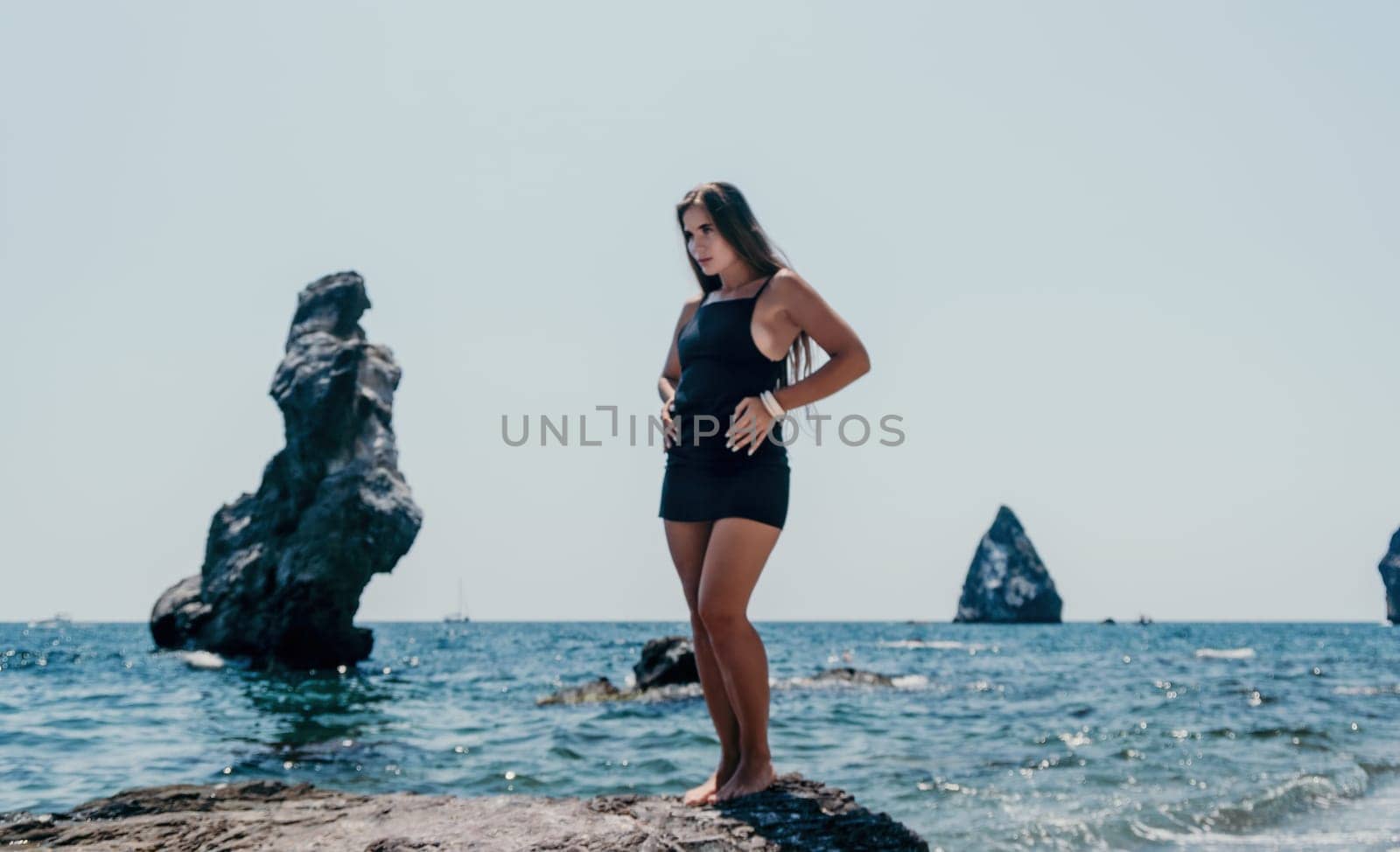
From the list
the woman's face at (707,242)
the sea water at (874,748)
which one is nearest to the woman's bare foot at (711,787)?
the woman's face at (707,242)

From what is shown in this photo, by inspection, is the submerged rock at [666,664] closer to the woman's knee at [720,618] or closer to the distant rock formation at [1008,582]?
the woman's knee at [720,618]

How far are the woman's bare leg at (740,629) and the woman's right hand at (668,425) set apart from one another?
1.51 ft

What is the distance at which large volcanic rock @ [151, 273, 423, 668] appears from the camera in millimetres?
33156

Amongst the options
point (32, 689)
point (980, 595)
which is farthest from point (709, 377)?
point (980, 595)

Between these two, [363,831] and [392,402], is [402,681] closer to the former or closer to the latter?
[392,402]

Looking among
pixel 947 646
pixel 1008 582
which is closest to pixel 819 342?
pixel 947 646

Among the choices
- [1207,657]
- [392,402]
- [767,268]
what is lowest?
[1207,657]

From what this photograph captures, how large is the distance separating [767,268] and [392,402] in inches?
1344

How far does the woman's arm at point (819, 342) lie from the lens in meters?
4.13

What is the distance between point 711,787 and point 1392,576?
124 m

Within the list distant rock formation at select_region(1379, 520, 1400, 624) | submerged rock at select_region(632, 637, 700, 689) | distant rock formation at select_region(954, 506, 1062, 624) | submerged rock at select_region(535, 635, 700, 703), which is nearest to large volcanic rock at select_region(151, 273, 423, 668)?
submerged rock at select_region(535, 635, 700, 703)

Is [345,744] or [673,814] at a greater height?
[673,814]

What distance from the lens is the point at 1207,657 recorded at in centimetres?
4416

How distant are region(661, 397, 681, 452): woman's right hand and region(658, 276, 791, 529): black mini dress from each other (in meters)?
0.03
